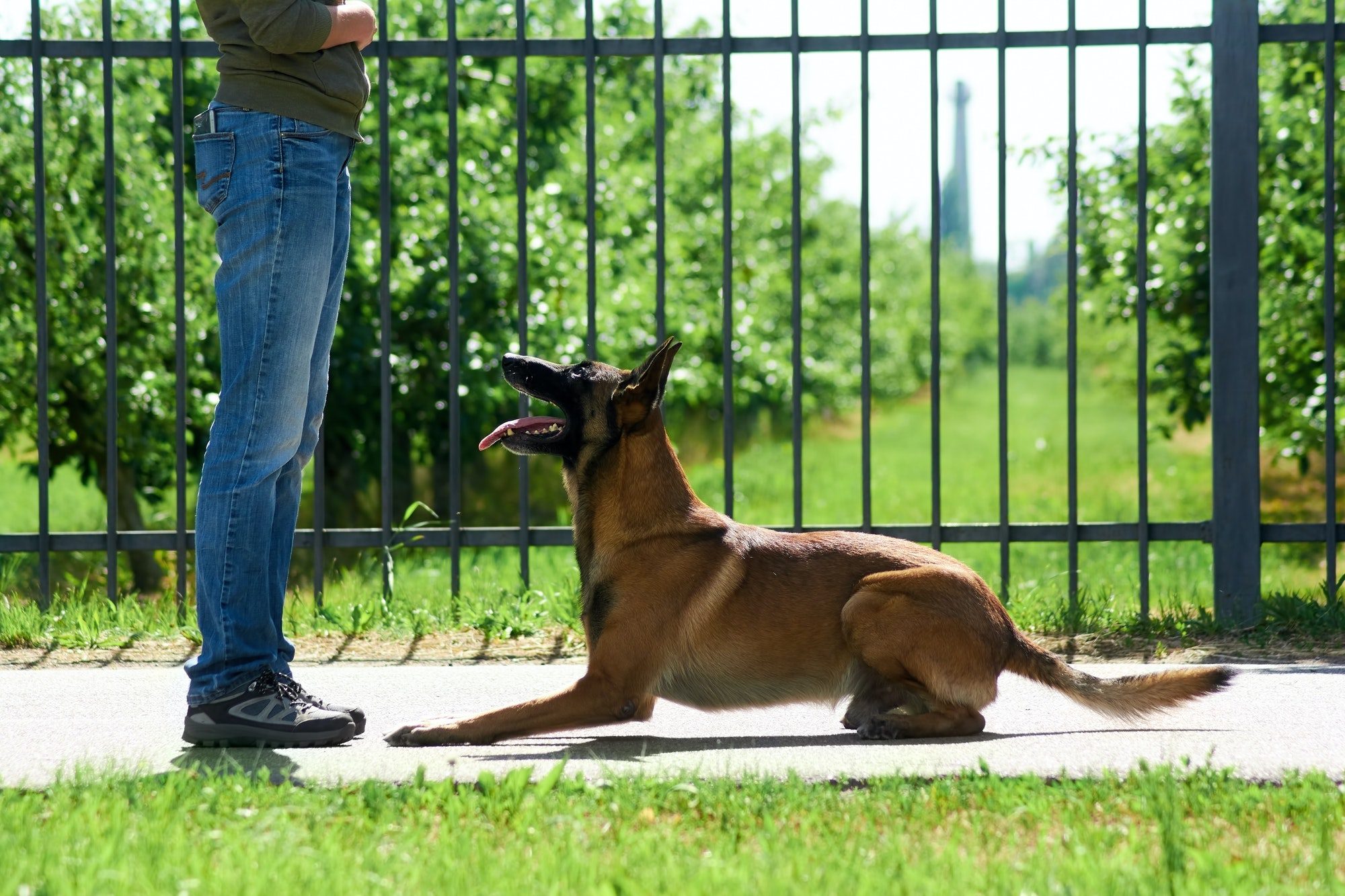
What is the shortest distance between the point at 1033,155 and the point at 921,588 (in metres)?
5.70

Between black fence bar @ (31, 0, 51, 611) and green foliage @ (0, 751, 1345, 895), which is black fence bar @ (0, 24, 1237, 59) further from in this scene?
green foliage @ (0, 751, 1345, 895)

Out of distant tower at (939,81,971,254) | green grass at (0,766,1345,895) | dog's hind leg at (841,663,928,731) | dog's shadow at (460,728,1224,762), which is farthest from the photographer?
distant tower at (939,81,971,254)

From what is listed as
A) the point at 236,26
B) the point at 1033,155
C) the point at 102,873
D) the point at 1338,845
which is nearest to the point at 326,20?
the point at 236,26

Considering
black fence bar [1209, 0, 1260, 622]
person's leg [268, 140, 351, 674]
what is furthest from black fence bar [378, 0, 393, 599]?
black fence bar [1209, 0, 1260, 622]

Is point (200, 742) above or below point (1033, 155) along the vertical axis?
below

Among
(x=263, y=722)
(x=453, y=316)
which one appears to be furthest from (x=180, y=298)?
(x=263, y=722)

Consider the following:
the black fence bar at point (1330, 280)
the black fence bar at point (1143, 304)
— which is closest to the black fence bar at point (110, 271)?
the black fence bar at point (1143, 304)

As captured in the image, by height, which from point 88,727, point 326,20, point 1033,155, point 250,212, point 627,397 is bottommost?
point 88,727

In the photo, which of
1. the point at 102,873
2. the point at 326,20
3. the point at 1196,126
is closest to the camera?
the point at 102,873

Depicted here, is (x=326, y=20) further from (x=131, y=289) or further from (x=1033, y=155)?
(x=1033, y=155)

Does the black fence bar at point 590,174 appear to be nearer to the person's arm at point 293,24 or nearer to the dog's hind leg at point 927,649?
the person's arm at point 293,24

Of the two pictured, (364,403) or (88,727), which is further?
(364,403)

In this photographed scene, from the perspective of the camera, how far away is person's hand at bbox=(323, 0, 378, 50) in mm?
3291

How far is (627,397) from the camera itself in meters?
3.63
